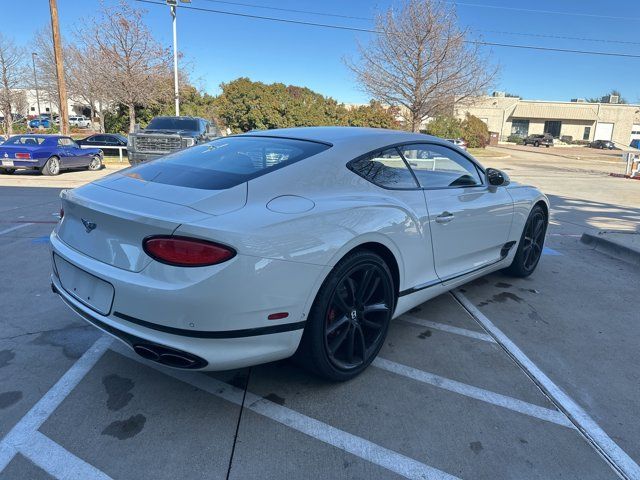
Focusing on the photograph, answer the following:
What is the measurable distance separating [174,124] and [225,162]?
13.2m

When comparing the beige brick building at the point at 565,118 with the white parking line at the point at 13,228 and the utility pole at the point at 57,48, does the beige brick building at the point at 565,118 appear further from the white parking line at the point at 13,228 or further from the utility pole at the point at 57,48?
the white parking line at the point at 13,228

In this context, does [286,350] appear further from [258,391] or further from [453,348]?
[453,348]

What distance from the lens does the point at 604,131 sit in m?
69.5

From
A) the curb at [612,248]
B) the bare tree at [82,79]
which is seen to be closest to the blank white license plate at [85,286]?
the curb at [612,248]

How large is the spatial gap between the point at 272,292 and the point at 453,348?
1753mm

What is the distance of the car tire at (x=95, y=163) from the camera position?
53.0 ft

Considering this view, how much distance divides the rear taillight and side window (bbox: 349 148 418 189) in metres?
1.17

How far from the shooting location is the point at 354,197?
2795 mm

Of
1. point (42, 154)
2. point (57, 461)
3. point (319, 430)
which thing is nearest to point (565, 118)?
point (42, 154)

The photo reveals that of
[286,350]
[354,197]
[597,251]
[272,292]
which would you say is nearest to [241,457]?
[286,350]

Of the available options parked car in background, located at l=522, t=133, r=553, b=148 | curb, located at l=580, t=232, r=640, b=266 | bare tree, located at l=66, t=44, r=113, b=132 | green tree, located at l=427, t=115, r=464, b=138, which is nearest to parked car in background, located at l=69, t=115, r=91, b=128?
bare tree, located at l=66, t=44, r=113, b=132

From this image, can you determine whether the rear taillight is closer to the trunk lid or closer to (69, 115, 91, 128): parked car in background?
the trunk lid

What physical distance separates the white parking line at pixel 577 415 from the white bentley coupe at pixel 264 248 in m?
0.64

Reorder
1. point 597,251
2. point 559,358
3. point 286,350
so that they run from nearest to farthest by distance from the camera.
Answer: point 286,350
point 559,358
point 597,251
